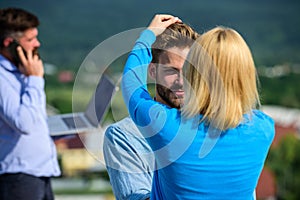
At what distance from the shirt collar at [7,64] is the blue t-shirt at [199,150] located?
698mm

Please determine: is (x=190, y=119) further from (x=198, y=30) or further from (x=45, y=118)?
(x=45, y=118)

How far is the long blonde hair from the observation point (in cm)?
87

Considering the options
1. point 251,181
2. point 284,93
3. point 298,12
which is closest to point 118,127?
point 251,181

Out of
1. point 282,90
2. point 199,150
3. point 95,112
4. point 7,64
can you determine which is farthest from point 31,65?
point 282,90

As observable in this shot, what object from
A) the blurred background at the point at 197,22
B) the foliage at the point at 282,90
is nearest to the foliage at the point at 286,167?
the blurred background at the point at 197,22

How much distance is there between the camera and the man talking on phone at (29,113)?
1.49 metres

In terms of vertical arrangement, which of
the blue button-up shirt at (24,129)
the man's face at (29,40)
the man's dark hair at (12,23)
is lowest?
the blue button-up shirt at (24,129)

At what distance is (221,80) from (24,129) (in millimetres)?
699

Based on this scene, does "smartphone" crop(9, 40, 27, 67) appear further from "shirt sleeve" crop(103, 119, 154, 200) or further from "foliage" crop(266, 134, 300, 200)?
"foliage" crop(266, 134, 300, 200)

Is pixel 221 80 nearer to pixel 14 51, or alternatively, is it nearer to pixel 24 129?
pixel 24 129

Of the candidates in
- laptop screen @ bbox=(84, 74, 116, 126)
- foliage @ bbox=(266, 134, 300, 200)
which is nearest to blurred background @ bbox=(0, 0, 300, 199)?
foliage @ bbox=(266, 134, 300, 200)

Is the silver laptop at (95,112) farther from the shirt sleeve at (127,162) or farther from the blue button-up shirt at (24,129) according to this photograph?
the shirt sleeve at (127,162)

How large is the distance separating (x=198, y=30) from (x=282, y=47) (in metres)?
34.4

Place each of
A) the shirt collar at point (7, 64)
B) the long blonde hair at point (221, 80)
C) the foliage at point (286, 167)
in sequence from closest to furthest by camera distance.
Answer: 1. the long blonde hair at point (221, 80)
2. the shirt collar at point (7, 64)
3. the foliage at point (286, 167)
